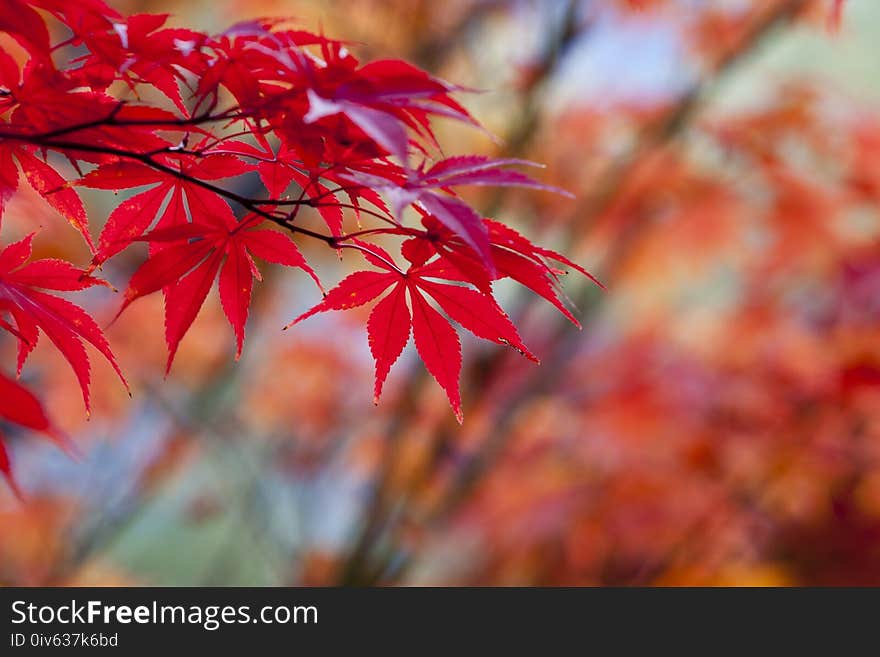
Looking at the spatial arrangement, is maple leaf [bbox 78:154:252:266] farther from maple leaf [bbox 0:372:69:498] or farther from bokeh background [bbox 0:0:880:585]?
bokeh background [bbox 0:0:880:585]

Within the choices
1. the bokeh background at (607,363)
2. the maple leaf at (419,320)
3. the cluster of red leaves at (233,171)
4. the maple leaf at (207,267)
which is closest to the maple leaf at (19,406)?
the cluster of red leaves at (233,171)

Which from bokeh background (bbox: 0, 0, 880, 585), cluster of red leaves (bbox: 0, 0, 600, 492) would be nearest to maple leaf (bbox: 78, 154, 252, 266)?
cluster of red leaves (bbox: 0, 0, 600, 492)

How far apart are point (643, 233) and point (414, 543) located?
1.23 m

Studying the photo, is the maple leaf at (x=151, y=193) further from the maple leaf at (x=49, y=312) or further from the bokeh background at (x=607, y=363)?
the bokeh background at (x=607, y=363)

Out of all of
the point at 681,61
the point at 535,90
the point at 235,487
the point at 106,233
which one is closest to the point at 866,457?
the point at 681,61

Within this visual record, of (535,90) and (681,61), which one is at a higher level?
(681,61)

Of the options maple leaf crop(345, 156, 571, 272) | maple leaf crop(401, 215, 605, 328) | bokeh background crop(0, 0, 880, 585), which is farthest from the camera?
bokeh background crop(0, 0, 880, 585)

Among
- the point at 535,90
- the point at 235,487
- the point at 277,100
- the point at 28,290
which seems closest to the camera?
the point at 277,100

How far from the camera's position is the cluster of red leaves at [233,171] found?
535mm

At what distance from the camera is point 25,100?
1.99 ft

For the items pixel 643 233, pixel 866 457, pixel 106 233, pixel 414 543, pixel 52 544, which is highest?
pixel 643 233

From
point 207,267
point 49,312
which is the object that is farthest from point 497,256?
point 49,312

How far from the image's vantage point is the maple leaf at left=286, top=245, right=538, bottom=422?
2.21 ft

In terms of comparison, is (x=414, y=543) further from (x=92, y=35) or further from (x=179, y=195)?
(x=92, y=35)
